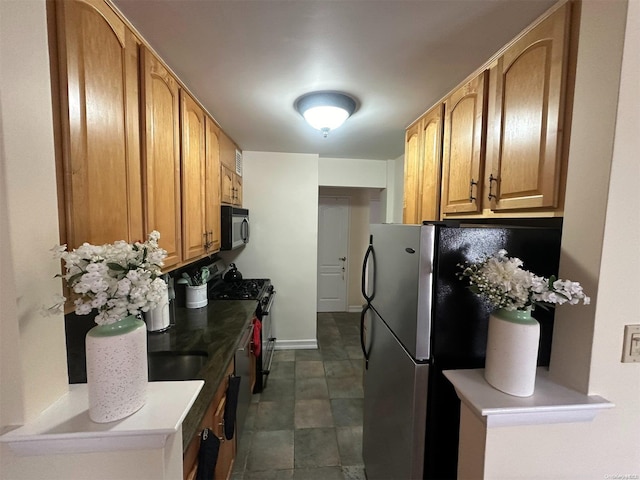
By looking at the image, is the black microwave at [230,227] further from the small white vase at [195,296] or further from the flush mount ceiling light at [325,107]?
the flush mount ceiling light at [325,107]

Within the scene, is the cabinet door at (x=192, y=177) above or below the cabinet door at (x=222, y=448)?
above

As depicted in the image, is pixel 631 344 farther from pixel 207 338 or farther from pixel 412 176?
pixel 207 338

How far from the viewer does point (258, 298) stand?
8.60ft

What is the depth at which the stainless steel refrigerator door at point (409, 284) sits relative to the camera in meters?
1.09

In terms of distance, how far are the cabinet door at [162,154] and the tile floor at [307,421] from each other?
1.54 meters

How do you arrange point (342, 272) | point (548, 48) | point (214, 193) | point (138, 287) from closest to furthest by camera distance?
1. point (138, 287)
2. point (548, 48)
3. point (214, 193)
4. point (342, 272)

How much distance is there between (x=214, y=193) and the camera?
2289 millimetres

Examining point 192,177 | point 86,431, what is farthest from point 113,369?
point 192,177

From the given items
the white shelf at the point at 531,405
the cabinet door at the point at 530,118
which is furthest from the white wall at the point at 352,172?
the white shelf at the point at 531,405

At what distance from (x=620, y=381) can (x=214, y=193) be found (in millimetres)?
2448

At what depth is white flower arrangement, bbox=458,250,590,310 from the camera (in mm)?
819

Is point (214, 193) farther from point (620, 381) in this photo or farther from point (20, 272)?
point (620, 381)

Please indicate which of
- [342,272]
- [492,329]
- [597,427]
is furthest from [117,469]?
[342,272]

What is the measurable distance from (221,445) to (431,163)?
2.07 m
